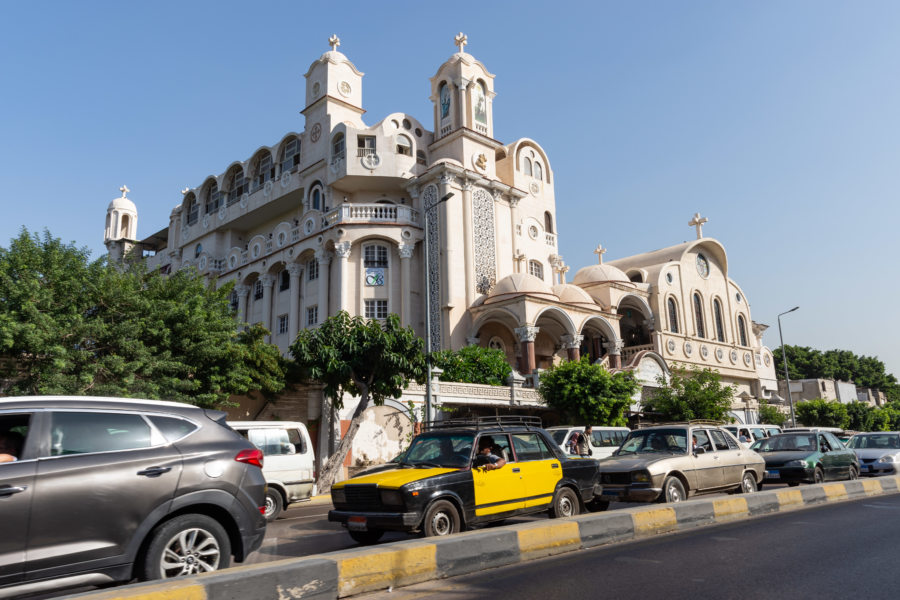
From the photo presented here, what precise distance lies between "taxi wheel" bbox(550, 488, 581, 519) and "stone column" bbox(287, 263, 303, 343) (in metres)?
27.6

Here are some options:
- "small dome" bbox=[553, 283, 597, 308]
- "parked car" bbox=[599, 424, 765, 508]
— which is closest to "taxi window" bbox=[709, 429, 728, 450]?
"parked car" bbox=[599, 424, 765, 508]

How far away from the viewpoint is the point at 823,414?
4544 cm

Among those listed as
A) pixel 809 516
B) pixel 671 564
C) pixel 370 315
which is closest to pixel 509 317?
pixel 370 315

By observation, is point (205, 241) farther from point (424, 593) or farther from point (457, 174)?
point (424, 593)

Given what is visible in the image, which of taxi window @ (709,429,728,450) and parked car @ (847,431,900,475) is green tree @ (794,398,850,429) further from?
taxi window @ (709,429,728,450)

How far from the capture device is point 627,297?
38500mm

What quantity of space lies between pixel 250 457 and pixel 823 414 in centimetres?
4888

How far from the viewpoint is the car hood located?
14.7 m

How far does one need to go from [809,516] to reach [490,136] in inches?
1160

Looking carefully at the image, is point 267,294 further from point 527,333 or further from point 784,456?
point 784,456

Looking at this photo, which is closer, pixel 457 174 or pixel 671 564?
pixel 671 564

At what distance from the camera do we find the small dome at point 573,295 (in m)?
33.2

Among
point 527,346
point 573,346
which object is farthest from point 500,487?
point 573,346

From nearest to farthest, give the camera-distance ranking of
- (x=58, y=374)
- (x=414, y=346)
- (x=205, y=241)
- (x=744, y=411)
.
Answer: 1. (x=58, y=374)
2. (x=414, y=346)
3. (x=744, y=411)
4. (x=205, y=241)
